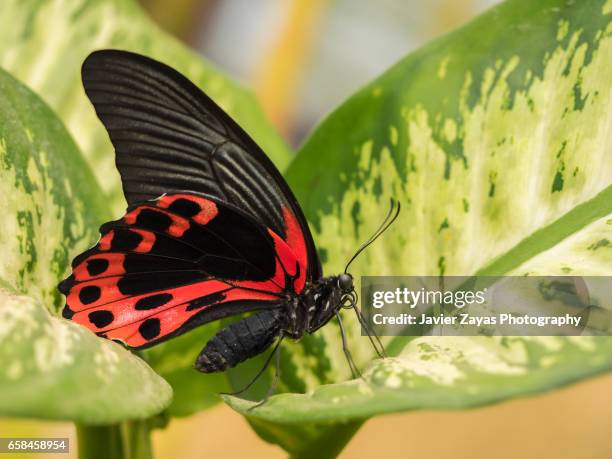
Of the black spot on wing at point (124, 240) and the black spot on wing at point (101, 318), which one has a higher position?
the black spot on wing at point (124, 240)

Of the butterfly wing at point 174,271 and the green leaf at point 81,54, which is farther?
the green leaf at point 81,54

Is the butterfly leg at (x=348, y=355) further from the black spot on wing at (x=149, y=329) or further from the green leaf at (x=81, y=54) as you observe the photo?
the green leaf at (x=81, y=54)

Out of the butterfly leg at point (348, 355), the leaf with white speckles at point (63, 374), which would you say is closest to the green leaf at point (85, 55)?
the butterfly leg at point (348, 355)

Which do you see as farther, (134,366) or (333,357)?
(333,357)

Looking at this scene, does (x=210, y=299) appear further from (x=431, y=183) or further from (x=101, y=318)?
(x=431, y=183)

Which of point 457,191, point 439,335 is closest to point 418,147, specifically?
point 457,191

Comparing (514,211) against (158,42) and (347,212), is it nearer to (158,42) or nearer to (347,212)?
(347,212)
